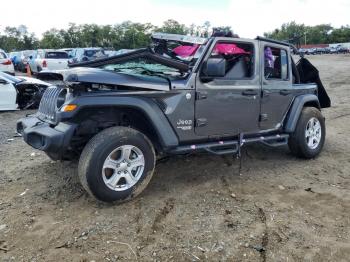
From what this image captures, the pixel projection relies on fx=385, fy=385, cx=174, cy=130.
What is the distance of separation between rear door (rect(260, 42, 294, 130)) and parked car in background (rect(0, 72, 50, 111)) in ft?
21.6

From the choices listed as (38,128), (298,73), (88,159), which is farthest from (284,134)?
(38,128)

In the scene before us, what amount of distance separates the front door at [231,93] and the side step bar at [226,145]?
0.41ft

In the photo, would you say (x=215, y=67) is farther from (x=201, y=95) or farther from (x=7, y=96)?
(x=7, y=96)

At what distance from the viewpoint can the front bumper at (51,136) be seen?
Result: 4.00 meters

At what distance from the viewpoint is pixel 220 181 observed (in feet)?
16.6

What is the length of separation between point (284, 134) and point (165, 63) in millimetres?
2270

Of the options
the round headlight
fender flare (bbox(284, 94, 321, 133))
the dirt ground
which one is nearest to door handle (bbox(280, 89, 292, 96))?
fender flare (bbox(284, 94, 321, 133))

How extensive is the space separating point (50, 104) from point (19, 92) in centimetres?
651

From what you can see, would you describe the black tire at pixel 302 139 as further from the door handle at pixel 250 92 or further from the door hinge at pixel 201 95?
the door hinge at pixel 201 95

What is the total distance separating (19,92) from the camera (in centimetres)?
1045

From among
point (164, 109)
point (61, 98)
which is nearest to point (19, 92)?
point (61, 98)

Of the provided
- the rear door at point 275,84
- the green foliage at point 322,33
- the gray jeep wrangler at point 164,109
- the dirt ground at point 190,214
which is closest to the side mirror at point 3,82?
the dirt ground at point 190,214

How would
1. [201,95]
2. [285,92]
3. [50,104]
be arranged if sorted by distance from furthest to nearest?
[285,92]
[201,95]
[50,104]

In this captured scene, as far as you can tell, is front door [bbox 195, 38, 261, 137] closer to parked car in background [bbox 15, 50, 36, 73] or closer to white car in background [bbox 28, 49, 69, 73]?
white car in background [bbox 28, 49, 69, 73]
